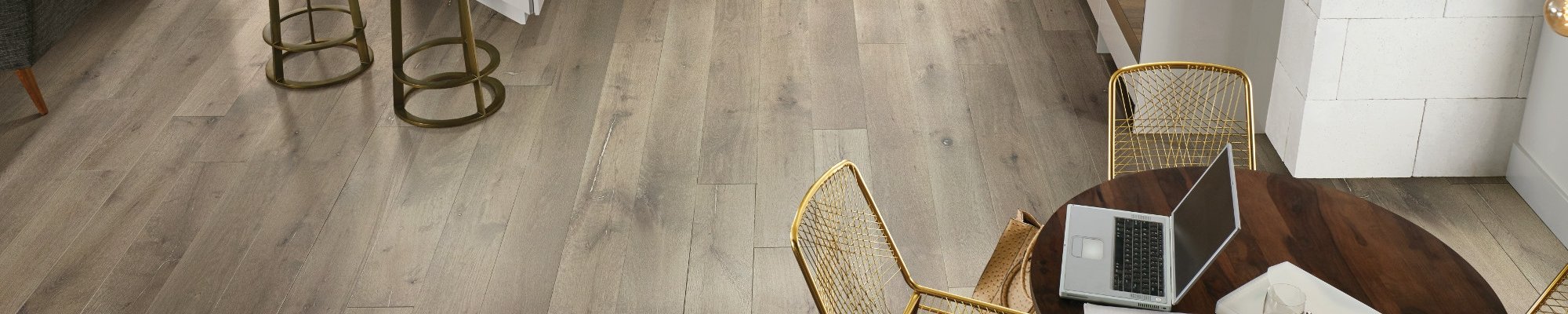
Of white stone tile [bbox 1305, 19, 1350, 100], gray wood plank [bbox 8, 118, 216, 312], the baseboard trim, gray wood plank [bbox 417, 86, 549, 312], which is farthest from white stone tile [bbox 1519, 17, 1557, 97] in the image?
gray wood plank [bbox 8, 118, 216, 312]

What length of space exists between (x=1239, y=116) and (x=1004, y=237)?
1.46m

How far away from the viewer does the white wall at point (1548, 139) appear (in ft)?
9.45

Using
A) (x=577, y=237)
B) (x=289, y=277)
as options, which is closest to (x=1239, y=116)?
(x=577, y=237)

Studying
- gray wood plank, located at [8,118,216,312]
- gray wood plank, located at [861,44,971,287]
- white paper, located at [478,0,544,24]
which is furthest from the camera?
white paper, located at [478,0,544,24]

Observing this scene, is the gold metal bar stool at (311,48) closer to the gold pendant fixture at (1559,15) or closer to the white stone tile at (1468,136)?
the white stone tile at (1468,136)

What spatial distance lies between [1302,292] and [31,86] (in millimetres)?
3754

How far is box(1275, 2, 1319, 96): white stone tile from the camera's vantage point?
9.82 ft

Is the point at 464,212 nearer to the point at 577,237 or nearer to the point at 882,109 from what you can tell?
the point at 577,237

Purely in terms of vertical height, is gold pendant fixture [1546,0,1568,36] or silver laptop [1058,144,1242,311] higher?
gold pendant fixture [1546,0,1568,36]

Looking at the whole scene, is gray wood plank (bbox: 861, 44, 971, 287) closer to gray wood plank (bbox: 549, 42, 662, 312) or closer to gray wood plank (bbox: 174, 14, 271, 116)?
gray wood plank (bbox: 549, 42, 662, 312)

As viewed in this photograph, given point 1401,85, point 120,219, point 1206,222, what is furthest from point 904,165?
point 120,219

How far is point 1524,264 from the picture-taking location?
2.86m

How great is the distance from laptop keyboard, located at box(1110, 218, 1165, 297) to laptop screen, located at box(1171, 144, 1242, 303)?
3cm

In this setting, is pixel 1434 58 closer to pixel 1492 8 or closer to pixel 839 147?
pixel 1492 8
